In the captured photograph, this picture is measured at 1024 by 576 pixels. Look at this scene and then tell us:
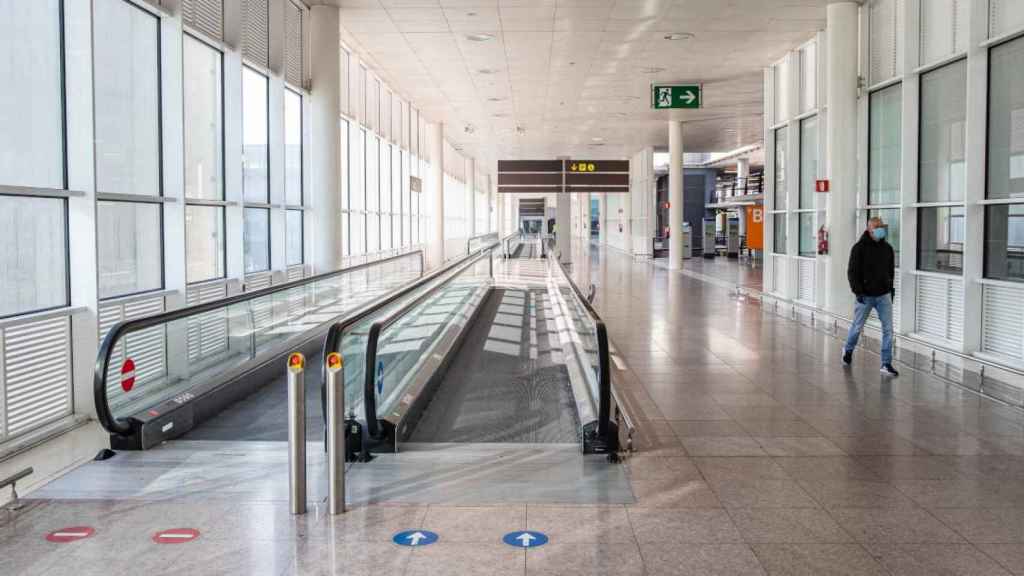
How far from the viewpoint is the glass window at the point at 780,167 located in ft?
63.2

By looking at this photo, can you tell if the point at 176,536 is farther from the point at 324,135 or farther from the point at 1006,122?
the point at 324,135

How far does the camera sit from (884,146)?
13742mm

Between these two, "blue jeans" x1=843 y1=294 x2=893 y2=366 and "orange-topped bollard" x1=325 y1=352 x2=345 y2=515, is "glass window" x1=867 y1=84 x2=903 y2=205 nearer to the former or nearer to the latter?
"blue jeans" x1=843 y1=294 x2=893 y2=366

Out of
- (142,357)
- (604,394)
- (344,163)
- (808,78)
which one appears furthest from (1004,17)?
(344,163)

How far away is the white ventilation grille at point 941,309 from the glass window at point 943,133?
43.5 inches

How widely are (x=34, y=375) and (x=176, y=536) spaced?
10.7ft

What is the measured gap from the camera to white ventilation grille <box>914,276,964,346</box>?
36.8 ft

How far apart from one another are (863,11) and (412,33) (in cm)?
813

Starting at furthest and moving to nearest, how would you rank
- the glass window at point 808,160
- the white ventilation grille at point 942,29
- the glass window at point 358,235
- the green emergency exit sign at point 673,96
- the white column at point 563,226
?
1. the white column at point 563,226
2. the green emergency exit sign at point 673,96
3. the glass window at point 358,235
4. the glass window at point 808,160
5. the white ventilation grille at point 942,29

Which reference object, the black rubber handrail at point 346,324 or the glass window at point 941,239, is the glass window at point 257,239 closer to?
the black rubber handrail at point 346,324

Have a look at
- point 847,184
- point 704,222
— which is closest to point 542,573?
point 847,184

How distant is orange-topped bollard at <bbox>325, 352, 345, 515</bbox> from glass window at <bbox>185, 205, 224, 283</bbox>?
6173 mm

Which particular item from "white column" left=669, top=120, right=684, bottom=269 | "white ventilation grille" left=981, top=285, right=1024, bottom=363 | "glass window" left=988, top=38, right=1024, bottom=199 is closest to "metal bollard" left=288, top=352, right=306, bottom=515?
"white ventilation grille" left=981, top=285, right=1024, bottom=363

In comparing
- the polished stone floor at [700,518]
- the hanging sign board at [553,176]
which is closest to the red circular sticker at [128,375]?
the polished stone floor at [700,518]
